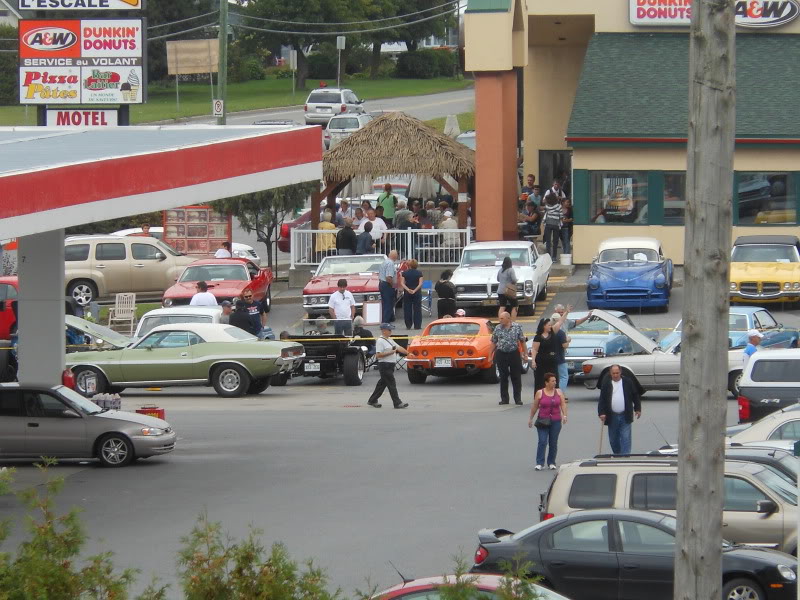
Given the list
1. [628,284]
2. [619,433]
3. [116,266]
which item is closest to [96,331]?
[116,266]

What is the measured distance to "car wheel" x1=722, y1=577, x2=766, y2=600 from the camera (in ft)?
38.9

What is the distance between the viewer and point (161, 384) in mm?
27250

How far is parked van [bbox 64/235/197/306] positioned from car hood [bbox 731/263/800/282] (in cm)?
1351

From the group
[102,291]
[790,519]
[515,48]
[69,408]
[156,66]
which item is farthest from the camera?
[156,66]

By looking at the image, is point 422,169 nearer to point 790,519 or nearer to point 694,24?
→ point 790,519

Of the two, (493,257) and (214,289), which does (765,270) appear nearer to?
(493,257)

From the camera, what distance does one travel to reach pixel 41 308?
21.8 meters

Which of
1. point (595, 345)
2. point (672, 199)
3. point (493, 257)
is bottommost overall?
point (595, 345)

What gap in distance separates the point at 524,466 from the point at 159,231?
27484 millimetres

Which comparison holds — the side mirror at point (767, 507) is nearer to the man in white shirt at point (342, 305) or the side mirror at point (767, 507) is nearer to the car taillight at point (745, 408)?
the car taillight at point (745, 408)

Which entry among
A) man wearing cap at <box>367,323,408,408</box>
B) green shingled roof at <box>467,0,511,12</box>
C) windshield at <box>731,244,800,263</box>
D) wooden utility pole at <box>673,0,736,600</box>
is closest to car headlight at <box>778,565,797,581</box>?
wooden utility pole at <box>673,0,736,600</box>

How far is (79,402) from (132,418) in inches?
31.1

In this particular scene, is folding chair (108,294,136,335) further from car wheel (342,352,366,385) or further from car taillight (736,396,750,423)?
car taillight (736,396,750,423)

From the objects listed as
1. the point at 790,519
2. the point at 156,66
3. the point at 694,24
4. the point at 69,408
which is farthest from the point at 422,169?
the point at 156,66
